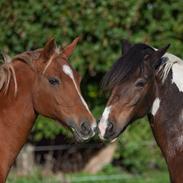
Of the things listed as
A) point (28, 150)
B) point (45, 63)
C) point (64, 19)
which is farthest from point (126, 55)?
point (28, 150)

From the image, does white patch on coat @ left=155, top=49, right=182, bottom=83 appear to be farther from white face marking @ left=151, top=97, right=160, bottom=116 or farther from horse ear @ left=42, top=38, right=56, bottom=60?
horse ear @ left=42, top=38, right=56, bottom=60

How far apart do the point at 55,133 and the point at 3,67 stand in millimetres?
5494

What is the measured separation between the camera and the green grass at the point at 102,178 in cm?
1120

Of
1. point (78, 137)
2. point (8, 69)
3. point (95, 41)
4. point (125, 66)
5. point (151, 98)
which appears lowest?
point (95, 41)

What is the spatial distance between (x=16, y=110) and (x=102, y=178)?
17.8 feet

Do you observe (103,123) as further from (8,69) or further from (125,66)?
(8,69)

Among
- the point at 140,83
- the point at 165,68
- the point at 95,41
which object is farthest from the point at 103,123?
the point at 95,41

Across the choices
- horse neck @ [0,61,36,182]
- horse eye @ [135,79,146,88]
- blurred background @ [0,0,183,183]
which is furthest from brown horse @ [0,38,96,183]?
blurred background @ [0,0,183,183]

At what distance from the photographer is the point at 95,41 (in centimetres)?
1156

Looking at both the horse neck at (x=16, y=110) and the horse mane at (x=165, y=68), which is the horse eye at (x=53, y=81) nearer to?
the horse neck at (x=16, y=110)

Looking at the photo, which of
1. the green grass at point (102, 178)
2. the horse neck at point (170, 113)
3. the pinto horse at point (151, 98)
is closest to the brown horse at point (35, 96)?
the pinto horse at point (151, 98)

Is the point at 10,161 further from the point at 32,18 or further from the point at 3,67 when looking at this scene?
the point at 32,18

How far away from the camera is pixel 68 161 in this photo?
12.8 meters

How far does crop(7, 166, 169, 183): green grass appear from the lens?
11.2 m
